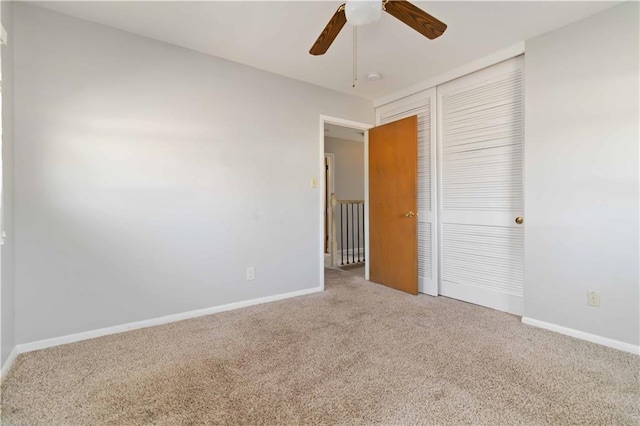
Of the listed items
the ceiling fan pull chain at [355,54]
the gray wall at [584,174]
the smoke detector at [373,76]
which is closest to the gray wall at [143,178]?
the ceiling fan pull chain at [355,54]

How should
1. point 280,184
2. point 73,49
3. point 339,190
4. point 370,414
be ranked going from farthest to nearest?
point 339,190
point 280,184
point 73,49
point 370,414

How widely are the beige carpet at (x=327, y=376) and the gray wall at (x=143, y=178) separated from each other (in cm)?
38

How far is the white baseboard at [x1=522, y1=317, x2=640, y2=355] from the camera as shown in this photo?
6.72 feet

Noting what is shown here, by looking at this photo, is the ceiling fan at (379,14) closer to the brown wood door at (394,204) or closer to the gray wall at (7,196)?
the brown wood door at (394,204)

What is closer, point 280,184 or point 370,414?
point 370,414

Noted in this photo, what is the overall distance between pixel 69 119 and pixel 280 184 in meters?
1.78

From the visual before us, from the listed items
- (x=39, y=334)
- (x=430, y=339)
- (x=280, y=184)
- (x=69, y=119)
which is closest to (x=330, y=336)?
Answer: (x=430, y=339)

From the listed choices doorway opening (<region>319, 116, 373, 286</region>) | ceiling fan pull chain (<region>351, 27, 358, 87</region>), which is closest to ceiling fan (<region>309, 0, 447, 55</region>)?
ceiling fan pull chain (<region>351, 27, 358, 87</region>)

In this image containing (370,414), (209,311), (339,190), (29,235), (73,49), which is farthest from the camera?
(339,190)

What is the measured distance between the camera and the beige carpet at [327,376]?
1.44 metres

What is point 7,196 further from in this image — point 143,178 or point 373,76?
point 373,76

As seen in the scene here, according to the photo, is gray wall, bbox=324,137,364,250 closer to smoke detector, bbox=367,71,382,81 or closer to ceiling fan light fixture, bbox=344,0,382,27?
smoke detector, bbox=367,71,382,81

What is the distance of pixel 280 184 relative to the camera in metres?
3.22

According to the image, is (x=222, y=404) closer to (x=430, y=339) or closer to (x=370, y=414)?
(x=370, y=414)
